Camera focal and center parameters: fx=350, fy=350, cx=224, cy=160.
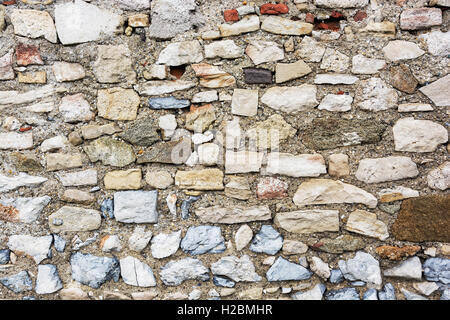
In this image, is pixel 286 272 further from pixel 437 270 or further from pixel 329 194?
pixel 437 270

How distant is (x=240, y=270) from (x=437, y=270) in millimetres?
960

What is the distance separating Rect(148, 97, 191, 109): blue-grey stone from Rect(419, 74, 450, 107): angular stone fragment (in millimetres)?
1200

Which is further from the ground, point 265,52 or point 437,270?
point 265,52

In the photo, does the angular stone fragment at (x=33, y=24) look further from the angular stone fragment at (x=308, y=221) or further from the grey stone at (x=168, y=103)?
the angular stone fragment at (x=308, y=221)

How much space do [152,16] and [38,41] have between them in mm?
623

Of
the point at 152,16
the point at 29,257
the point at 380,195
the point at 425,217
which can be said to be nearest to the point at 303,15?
the point at 152,16

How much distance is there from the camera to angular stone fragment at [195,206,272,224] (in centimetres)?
179

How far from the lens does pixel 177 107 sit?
→ 1.84m

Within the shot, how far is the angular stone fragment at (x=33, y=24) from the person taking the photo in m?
1.84

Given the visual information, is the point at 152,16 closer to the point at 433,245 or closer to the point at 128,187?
the point at 128,187

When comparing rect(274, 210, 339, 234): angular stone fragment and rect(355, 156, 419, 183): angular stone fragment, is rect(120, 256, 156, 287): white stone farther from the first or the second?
rect(355, 156, 419, 183): angular stone fragment

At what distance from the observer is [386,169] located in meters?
1.75

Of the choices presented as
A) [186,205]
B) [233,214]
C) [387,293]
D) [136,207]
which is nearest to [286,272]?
[233,214]

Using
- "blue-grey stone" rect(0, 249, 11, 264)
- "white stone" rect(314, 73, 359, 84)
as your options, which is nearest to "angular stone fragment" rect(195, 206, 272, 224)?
"white stone" rect(314, 73, 359, 84)
